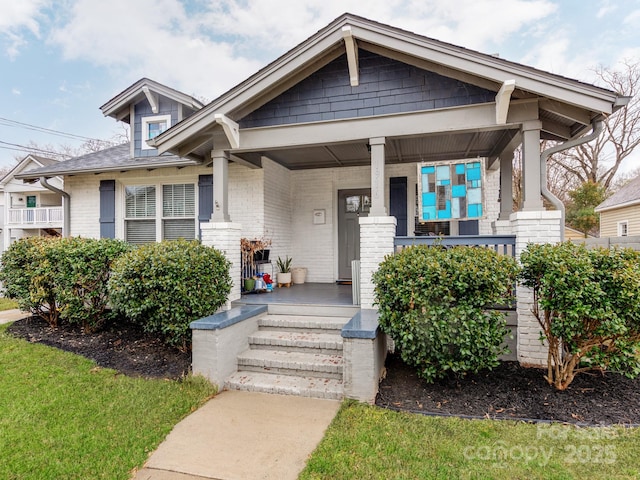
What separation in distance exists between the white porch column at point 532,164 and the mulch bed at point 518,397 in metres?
2.00

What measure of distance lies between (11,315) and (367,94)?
8.22 m

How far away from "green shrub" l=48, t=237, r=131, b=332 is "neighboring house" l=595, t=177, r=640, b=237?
56.6 ft

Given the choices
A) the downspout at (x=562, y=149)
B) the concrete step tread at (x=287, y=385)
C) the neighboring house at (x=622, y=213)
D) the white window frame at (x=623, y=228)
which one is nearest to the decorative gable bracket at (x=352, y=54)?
the downspout at (x=562, y=149)

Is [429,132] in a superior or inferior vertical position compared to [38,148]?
inferior

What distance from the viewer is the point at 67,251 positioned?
5.43 meters

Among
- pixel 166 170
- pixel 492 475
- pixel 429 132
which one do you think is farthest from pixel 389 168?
pixel 492 475

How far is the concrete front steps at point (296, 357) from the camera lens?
3.78 metres

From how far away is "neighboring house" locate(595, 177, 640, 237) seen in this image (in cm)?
1355

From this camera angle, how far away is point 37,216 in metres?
11.9

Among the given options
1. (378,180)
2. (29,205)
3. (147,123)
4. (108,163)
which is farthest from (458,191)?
(29,205)

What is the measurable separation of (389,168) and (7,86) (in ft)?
84.6

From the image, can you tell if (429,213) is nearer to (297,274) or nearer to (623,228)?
(297,274)

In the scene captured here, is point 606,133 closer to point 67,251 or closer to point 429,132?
point 429,132

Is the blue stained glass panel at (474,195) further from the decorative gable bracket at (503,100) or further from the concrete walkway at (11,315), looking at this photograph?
the concrete walkway at (11,315)
